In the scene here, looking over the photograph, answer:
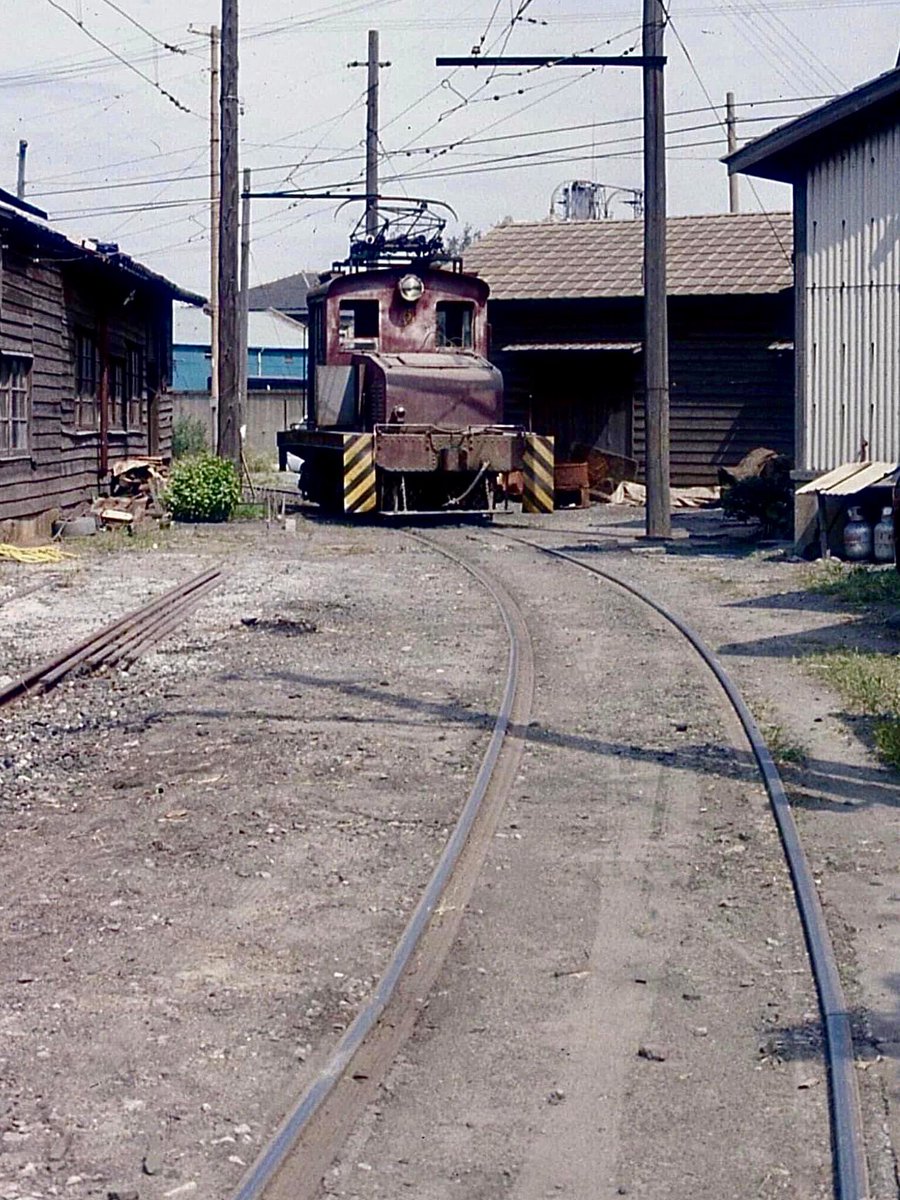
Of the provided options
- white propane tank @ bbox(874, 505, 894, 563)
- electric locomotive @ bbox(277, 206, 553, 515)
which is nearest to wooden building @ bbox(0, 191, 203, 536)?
electric locomotive @ bbox(277, 206, 553, 515)

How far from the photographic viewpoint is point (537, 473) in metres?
23.5

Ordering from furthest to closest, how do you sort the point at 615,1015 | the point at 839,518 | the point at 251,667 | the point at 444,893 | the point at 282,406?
1. the point at 282,406
2. the point at 839,518
3. the point at 251,667
4. the point at 444,893
5. the point at 615,1015

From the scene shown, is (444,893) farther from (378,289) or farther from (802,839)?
(378,289)

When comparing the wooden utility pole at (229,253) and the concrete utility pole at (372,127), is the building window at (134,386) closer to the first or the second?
the wooden utility pole at (229,253)

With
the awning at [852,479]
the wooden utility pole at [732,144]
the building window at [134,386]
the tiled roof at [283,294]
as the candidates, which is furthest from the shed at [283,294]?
the awning at [852,479]

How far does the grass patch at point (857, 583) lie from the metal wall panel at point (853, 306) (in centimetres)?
239

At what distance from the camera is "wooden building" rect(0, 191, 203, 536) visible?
19156 millimetres

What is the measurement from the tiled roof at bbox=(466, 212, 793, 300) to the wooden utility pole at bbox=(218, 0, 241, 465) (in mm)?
5855

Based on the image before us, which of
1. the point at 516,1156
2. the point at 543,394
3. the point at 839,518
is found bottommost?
the point at 516,1156

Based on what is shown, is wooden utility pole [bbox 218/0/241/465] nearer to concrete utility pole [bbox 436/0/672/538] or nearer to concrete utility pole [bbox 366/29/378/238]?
concrete utility pole [bbox 436/0/672/538]

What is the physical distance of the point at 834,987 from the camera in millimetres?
4902

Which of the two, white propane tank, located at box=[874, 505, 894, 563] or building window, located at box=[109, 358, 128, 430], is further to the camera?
building window, located at box=[109, 358, 128, 430]

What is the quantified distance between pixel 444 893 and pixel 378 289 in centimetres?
1860

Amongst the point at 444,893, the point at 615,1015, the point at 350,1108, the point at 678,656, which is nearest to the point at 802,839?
the point at 444,893
